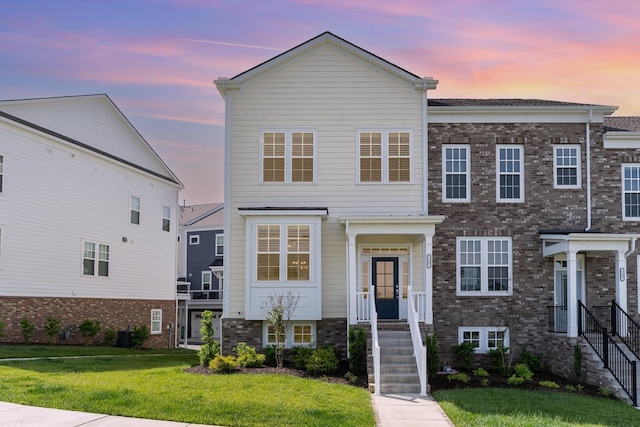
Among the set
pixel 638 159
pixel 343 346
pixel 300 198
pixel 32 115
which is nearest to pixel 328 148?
pixel 300 198

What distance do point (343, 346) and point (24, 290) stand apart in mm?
11765

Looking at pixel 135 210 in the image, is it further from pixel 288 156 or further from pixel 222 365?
pixel 222 365

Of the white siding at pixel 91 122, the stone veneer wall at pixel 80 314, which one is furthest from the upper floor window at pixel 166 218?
the stone veneer wall at pixel 80 314

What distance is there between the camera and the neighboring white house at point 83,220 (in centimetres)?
2531

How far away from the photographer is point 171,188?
36.6 meters

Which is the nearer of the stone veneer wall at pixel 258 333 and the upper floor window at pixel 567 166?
the stone veneer wall at pixel 258 333

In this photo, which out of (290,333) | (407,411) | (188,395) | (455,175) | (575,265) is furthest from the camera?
(455,175)

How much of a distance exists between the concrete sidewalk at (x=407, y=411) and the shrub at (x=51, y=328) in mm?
14404

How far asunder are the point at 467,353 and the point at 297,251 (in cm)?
564

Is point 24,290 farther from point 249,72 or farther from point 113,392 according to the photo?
point 113,392

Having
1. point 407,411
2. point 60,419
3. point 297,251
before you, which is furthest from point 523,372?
point 60,419

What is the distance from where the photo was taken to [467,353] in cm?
2125

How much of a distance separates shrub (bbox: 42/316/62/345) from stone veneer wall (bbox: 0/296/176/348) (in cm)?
19

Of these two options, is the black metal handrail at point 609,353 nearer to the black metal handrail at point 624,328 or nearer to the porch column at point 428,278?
the black metal handrail at point 624,328
